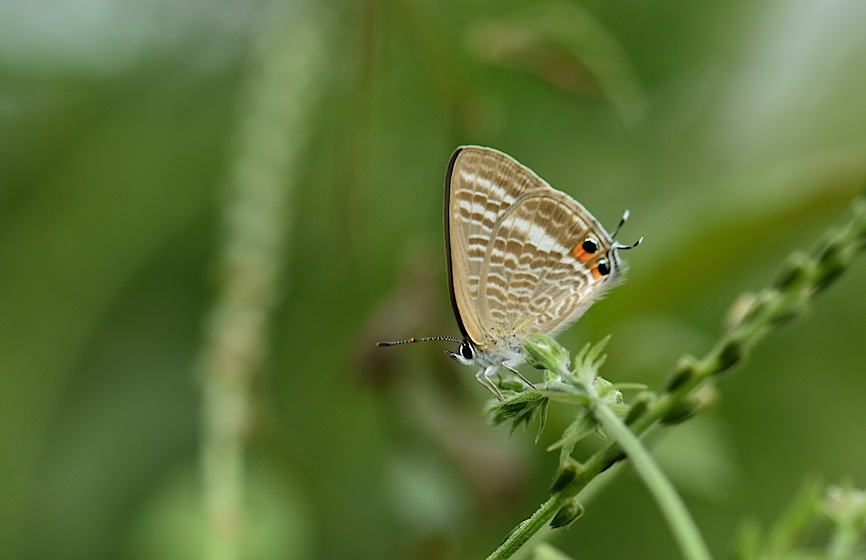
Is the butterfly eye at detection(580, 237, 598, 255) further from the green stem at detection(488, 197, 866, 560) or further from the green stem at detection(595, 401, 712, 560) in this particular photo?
the green stem at detection(595, 401, 712, 560)

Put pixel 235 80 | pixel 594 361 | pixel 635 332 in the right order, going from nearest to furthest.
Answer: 1. pixel 594 361
2. pixel 635 332
3. pixel 235 80

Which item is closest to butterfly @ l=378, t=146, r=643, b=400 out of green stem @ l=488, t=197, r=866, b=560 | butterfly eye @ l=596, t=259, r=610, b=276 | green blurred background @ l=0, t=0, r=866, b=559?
butterfly eye @ l=596, t=259, r=610, b=276

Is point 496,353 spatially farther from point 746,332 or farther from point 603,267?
point 746,332

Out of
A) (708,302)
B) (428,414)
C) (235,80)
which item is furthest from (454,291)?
(235,80)

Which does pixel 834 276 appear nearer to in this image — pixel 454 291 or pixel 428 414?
pixel 454 291

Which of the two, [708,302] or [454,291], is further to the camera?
[708,302]

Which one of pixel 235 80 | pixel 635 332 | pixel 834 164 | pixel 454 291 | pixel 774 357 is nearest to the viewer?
pixel 454 291

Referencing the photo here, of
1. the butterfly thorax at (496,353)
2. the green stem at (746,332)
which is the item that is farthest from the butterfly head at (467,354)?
the green stem at (746,332)

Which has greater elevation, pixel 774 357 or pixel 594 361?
pixel 594 361

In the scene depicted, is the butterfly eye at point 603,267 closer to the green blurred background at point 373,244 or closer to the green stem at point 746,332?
the green blurred background at point 373,244
